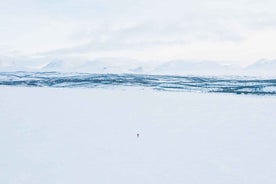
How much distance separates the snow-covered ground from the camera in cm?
849

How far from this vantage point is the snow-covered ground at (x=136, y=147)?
8.49 metres

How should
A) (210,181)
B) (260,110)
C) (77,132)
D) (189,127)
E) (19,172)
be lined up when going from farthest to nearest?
(260,110), (189,127), (77,132), (19,172), (210,181)

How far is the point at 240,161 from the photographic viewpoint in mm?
9672

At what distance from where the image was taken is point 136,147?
11.2m

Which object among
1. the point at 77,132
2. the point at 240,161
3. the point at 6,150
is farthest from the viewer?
the point at 77,132

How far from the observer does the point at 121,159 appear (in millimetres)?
9781

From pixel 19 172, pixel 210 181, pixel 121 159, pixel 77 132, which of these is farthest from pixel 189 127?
pixel 19 172

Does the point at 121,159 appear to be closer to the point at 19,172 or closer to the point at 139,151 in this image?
the point at 139,151

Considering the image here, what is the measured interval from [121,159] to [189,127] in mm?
5078

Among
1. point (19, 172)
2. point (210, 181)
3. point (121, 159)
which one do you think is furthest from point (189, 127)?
point (19, 172)

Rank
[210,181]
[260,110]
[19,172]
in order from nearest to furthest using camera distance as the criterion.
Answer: [210,181], [19,172], [260,110]

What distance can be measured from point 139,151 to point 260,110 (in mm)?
10786

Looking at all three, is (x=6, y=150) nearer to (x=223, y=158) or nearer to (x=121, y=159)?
(x=121, y=159)

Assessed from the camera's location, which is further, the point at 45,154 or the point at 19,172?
the point at 45,154
